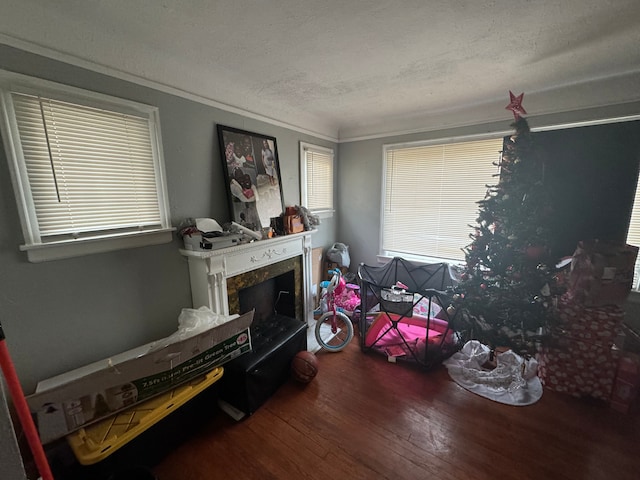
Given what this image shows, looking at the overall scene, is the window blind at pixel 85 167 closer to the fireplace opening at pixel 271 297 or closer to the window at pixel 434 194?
the fireplace opening at pixel 271 297

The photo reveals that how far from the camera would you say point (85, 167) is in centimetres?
146

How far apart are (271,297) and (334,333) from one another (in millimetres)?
792

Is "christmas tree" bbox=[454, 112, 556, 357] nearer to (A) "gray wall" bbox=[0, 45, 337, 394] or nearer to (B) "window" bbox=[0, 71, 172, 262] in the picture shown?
(A) "gray wall" bbox=[0, 45, 337, 394]

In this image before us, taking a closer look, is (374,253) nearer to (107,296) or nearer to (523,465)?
(523,465)

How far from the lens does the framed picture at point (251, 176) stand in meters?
2.15

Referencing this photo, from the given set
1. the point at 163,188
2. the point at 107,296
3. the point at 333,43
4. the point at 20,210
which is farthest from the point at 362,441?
the point at 333,43

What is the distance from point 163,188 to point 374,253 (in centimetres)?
266

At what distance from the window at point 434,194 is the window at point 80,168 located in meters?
2.62

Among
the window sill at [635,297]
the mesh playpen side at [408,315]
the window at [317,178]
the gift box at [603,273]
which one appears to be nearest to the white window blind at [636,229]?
the window sill at [635,297]

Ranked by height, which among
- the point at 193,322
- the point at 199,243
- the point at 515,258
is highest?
the point at 199,243

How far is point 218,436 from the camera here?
1677 mm

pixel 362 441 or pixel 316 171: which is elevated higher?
pixel 316 171

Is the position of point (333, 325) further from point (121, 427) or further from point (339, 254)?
point (121, 427)

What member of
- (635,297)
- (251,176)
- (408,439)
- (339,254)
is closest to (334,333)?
(339,254)
